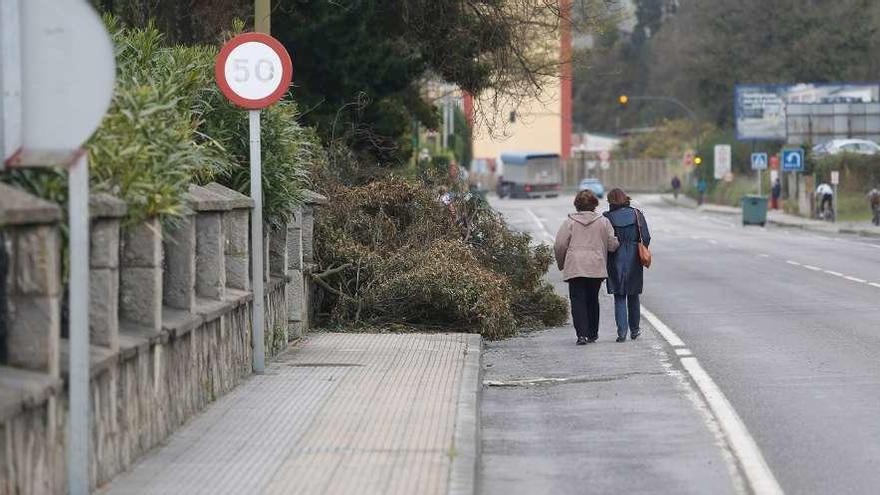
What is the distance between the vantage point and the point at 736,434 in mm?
10031

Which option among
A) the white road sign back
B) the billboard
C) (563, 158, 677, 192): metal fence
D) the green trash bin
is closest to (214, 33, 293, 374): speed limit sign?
the green trash bin

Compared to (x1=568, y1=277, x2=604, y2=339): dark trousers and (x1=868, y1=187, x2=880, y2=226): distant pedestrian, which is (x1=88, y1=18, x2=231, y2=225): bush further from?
(x1=868, y1=187, x2=880, y2=226): distant pedestrian

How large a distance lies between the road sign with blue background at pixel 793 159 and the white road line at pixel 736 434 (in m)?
51.9

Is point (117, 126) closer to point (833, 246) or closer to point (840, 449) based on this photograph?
point (840, 449)

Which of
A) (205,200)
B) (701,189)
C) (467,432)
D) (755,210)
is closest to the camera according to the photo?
(467,432)

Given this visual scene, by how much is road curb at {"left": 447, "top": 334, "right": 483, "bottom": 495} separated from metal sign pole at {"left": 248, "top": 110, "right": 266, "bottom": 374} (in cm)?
159

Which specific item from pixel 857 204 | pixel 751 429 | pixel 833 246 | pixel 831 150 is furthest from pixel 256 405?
pixel 831 150

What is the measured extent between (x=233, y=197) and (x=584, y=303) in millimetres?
5287

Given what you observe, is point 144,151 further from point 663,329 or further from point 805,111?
point 805,111

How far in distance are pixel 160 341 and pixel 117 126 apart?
4.11 feet

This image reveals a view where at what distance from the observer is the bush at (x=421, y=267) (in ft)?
54.0

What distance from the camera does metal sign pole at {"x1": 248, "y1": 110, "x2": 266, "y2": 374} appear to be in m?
12.3

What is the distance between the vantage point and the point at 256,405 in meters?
10.9

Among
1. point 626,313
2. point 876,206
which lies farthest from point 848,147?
point 626,313
